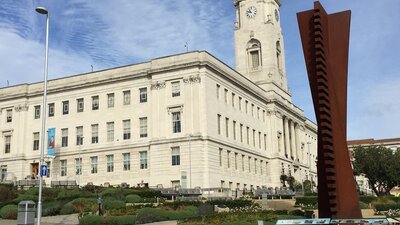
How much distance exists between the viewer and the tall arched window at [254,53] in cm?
9100

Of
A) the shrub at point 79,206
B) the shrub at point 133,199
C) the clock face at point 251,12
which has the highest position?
the clock face at point 251,12

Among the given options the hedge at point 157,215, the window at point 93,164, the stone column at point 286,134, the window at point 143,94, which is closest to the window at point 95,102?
the window at point 93,164

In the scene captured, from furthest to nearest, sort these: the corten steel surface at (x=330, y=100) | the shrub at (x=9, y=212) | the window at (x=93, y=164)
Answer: the window at (x=93, y=164), the shrub at (x=9, y=212), the corten steel surface at (x=330, y=100)

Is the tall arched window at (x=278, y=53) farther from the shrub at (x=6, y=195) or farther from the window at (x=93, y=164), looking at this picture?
the shrub at (x=6, y=195)

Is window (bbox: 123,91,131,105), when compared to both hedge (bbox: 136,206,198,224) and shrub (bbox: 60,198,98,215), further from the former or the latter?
hedge (bbox: 136,206,198,224)

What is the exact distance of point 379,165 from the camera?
7819 cm

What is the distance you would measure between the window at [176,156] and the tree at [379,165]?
34.4 m

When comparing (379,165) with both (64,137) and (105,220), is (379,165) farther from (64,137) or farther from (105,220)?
(105,220)

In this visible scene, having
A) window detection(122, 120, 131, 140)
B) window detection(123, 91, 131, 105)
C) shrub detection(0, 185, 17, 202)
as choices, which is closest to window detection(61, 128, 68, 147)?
window detection(122, 120, 131, 140)

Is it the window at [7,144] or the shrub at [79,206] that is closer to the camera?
the shrub at [79,206]

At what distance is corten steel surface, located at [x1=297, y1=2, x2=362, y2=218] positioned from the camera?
47.8ft

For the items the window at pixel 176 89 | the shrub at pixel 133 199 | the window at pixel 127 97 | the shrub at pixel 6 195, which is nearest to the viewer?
the shrub at pixel 133 199

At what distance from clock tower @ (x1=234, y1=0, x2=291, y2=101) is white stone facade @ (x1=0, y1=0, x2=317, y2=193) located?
5.48 m

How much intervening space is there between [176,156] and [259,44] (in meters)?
36.7
